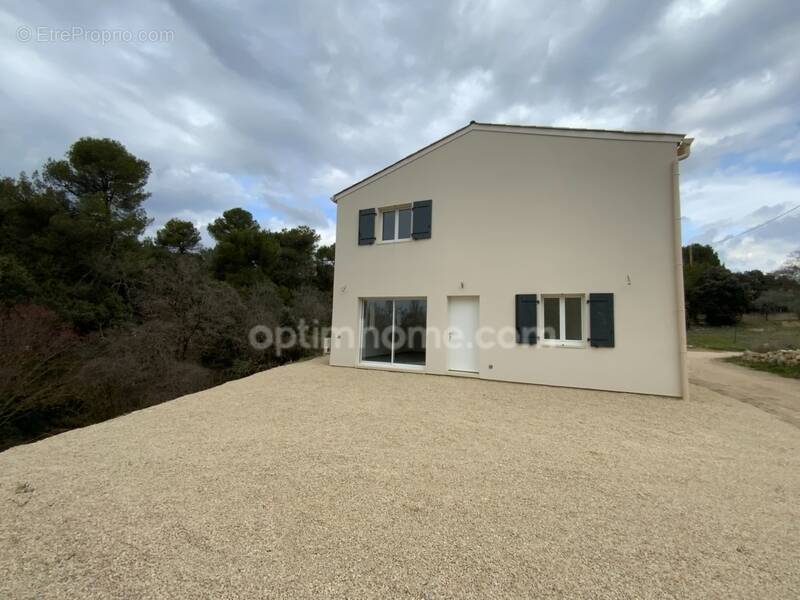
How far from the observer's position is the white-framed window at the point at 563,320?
7.76m

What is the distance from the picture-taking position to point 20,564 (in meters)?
2.16

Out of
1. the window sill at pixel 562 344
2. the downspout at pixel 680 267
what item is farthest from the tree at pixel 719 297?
the window sill at pixel 562 344

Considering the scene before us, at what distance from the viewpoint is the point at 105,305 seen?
44.6 ft

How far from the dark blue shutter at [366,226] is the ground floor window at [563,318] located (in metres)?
5.05

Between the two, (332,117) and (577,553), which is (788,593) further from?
(332,117)

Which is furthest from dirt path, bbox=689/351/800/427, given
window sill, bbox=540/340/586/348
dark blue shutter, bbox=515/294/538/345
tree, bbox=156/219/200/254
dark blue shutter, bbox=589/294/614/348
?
tree, bbox=156/219/200/254

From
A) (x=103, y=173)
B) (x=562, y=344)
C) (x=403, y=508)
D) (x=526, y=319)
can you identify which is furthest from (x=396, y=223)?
(x=103, y=173)

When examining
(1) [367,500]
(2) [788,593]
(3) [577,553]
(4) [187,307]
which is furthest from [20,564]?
(4) [187,307]

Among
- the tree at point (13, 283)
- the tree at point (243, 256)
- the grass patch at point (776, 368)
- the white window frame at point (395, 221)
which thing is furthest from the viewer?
the tree at point (243, 256)

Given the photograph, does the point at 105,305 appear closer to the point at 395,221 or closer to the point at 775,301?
the point at 395,221

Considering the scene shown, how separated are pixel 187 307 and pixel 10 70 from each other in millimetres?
7222

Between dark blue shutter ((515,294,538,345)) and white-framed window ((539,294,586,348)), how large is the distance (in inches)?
7.7

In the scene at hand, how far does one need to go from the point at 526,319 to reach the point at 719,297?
30.7 meters

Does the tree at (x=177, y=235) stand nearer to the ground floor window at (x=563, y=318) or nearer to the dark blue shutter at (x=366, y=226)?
the dark blue shutter at (x=366, y=226)
